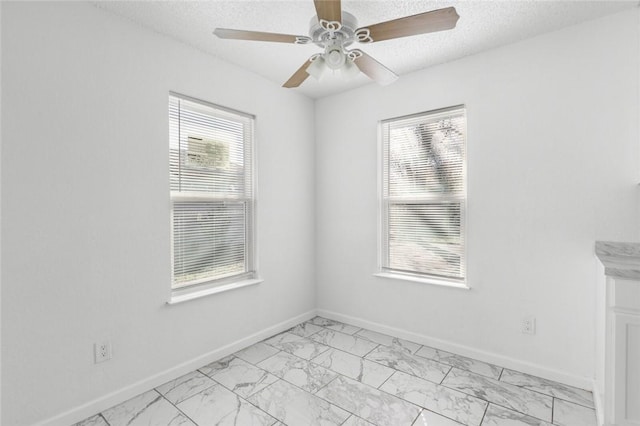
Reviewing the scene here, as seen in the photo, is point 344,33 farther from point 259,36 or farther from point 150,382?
point 150,382

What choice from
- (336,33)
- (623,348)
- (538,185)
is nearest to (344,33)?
(336,33)

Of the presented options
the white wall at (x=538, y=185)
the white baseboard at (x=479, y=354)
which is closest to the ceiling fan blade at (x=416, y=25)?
the white wall at (x=538, y=185)

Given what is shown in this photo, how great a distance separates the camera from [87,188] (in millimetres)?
2018

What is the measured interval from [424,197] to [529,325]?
52.5 inches

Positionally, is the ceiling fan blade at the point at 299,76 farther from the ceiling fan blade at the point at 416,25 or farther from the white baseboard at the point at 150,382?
the white baseboard at the point at 150,382

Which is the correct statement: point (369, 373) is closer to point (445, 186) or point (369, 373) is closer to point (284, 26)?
point (445, 186)

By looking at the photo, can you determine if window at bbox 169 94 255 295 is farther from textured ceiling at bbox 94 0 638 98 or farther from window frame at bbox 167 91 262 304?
textured ceiling at bbox 94 0 638 98

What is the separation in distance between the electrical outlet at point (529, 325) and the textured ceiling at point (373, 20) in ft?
7.13

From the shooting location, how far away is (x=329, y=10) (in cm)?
157

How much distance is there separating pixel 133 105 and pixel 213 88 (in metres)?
0.71

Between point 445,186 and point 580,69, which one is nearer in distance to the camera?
point 580,69

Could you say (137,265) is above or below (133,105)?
below

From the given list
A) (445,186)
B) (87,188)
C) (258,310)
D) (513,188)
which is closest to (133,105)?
(87,188)

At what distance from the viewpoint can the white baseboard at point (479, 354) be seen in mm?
2316
